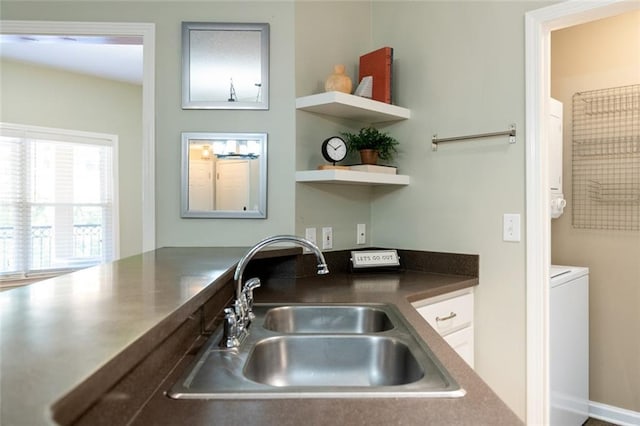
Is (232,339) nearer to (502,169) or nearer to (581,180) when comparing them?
(502,169)

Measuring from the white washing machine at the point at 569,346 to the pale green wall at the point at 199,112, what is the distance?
1.45 metres

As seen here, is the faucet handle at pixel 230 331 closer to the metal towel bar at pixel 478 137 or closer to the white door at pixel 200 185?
the white door at pixel 200 185

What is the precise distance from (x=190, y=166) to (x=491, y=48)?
1.56 m

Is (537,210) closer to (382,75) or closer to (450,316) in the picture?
(450,316)

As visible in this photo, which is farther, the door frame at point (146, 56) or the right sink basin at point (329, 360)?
the door frame at point (146, 56)

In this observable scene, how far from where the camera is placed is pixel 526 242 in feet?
6.57

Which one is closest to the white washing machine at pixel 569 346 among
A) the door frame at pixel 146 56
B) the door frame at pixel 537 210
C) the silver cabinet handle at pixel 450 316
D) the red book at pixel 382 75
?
the door frame at pixel 537 210

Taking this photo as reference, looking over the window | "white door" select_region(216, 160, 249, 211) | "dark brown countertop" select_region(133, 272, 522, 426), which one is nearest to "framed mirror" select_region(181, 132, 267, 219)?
"white door" select_region(216, 160, 249, 211)

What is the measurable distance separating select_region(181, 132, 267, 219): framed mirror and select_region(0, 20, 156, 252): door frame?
0.16 metres

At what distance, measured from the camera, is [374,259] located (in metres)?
2.34

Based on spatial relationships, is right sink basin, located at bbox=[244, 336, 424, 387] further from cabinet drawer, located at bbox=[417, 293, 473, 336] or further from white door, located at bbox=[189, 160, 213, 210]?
white door, located at bbox=[189, 160, 213, 210]

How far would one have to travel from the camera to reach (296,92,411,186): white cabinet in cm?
206

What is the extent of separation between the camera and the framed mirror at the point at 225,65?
2129 mm

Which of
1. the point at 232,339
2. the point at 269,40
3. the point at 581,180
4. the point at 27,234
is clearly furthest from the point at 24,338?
the point at 27,234
